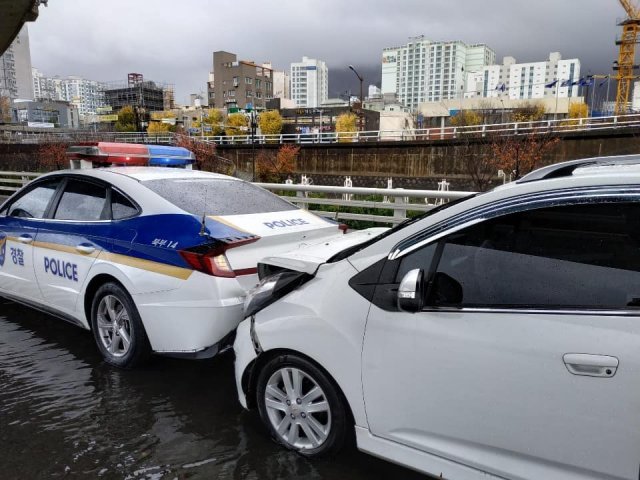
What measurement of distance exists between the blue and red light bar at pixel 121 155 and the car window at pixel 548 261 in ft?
18.2

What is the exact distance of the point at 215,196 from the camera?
14.1 ft

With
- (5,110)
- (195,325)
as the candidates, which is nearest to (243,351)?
(195,325)

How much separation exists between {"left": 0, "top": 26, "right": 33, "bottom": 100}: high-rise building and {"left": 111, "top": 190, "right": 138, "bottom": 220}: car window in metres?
143

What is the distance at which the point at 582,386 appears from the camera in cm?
189

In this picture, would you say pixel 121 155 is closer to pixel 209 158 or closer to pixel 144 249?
pixel 144 249

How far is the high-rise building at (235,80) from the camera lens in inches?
4564

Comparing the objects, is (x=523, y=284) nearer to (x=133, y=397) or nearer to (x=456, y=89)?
(x=133, y=397)

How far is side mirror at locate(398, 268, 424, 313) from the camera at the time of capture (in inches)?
88.7

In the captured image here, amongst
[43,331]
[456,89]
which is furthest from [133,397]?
[456,89]

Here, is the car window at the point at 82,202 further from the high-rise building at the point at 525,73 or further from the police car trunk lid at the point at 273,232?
the high-rise building at the point at 525,73

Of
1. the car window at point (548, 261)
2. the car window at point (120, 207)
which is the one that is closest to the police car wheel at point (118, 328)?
the car window at point (120, 207)

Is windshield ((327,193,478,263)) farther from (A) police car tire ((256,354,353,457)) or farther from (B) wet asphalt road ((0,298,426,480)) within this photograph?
(B) wet asphalt road ((0,298,426,480))

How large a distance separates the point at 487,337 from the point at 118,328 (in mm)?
3003

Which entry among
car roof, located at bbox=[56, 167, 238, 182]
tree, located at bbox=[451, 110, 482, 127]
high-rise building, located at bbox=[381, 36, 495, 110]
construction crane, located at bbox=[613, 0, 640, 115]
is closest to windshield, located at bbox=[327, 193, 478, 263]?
car roof, located at bbox=[56, 167, 238, 182]
